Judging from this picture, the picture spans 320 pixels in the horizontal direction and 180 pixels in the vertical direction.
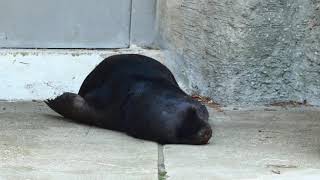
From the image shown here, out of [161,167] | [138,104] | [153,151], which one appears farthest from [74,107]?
[161,167]

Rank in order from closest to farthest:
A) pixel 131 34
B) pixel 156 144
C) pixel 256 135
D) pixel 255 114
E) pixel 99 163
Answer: pixel 99 163 → pixel 156 144 → pixel 256 135 → pixel 255 114 → pixel 131 34

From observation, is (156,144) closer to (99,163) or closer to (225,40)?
(99,163)

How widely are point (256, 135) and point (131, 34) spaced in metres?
1.77

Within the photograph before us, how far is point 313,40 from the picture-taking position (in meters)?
5.73

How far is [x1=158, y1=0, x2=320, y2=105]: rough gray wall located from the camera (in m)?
5.61

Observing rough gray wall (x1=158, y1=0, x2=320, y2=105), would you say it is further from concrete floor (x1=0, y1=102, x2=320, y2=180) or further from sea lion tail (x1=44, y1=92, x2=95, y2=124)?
sea lion tail (x1=44, y1=92, x2=95, y2=124)

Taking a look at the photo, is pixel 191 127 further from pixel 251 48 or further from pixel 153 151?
pixel 251 48

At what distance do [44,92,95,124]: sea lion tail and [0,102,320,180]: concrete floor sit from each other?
0.22 ft

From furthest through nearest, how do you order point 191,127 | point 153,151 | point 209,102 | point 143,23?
1. point 143,23
2. point 209,102
3. point 191,127
4. point 153,151

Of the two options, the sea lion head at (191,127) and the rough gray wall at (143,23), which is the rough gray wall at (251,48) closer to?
the rough gray wall at (143,23)

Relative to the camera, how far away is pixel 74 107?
4844 mm

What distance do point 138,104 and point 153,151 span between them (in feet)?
1.42

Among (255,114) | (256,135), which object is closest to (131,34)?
(255,114)

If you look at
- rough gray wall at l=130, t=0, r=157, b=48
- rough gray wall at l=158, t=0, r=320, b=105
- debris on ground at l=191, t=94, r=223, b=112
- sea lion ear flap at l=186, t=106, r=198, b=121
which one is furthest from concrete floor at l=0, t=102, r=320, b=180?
rough gray wall at l=130, t=0, r=157, b=48
